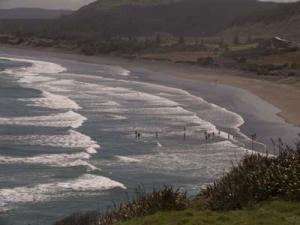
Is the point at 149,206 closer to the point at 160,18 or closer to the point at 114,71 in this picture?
the point at 114,71

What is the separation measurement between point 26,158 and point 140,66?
5019cm

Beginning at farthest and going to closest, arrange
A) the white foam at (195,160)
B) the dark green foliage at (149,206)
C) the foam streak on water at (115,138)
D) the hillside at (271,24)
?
the hillside at (271,24) → the white foam at (195,160) → the foam streak on water at (115,138) → the dark green foliage at (149,206)

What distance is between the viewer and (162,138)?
28.1m

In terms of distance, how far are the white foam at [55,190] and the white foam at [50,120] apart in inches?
438

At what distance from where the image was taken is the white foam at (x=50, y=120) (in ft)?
104

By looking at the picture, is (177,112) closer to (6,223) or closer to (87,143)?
(87,143)

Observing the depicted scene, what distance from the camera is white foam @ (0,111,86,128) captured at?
3158 centimetres

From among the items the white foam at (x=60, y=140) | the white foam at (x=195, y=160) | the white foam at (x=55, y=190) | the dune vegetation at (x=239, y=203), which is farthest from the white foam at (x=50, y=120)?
the dune vegetation at (x=239, y=203)

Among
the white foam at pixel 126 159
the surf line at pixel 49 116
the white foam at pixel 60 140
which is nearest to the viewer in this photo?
the white foam at pixel 126 159

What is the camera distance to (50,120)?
3288 centimetres

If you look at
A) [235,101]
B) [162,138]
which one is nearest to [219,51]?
[235,101]

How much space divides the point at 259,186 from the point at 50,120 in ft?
74.5

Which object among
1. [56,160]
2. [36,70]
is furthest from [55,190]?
[36,70]

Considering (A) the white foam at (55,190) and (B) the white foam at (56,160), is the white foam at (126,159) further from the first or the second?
(A) the white foam at (55,190)
